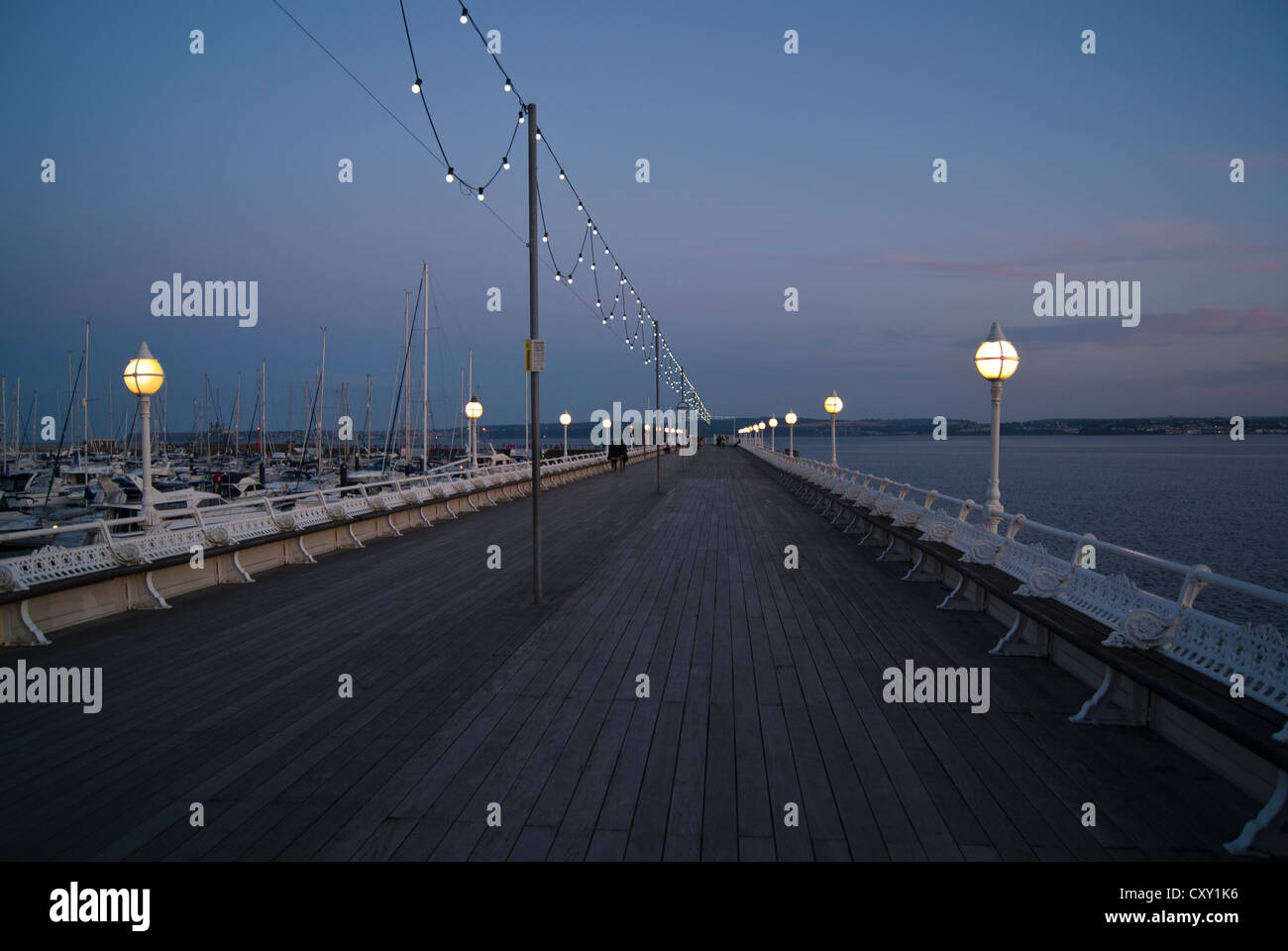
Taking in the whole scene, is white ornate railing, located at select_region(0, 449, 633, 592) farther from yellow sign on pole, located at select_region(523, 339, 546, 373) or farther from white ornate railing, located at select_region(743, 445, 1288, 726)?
white ornate railing, located at select_region(743, 445, 1288, 726)

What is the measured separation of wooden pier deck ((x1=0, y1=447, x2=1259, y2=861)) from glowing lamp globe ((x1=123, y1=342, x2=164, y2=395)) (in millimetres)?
2848

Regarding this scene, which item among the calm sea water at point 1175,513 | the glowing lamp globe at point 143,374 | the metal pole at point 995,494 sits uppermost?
the glowing lamp globe at point 143,374

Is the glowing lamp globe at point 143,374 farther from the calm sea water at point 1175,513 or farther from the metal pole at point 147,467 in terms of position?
the calm sea water at point 1175,513

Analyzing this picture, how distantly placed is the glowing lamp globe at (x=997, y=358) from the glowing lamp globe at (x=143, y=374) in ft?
30.5

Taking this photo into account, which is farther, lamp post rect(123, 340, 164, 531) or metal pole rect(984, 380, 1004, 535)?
lamp post rect(123, 340, 164, 531)

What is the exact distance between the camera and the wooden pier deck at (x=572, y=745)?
3553mm

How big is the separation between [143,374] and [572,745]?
7656 mm

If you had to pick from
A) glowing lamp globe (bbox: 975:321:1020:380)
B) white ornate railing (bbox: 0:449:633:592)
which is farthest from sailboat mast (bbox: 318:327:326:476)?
glowing lamp globe (bbox: 975:321:1020:380)

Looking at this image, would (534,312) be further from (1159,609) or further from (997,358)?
(1159,609)

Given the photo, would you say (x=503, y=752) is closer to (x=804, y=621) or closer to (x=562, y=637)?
(x=562, y=637)

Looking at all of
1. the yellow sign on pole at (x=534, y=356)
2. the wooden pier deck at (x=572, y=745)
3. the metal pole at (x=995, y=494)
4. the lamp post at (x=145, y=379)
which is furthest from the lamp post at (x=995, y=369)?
the lamp post at (x=145, y=379)

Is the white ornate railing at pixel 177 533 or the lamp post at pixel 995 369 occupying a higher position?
the lamp post at pixel 995 369

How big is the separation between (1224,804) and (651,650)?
3.96m

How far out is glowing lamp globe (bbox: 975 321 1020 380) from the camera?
27.5ft
